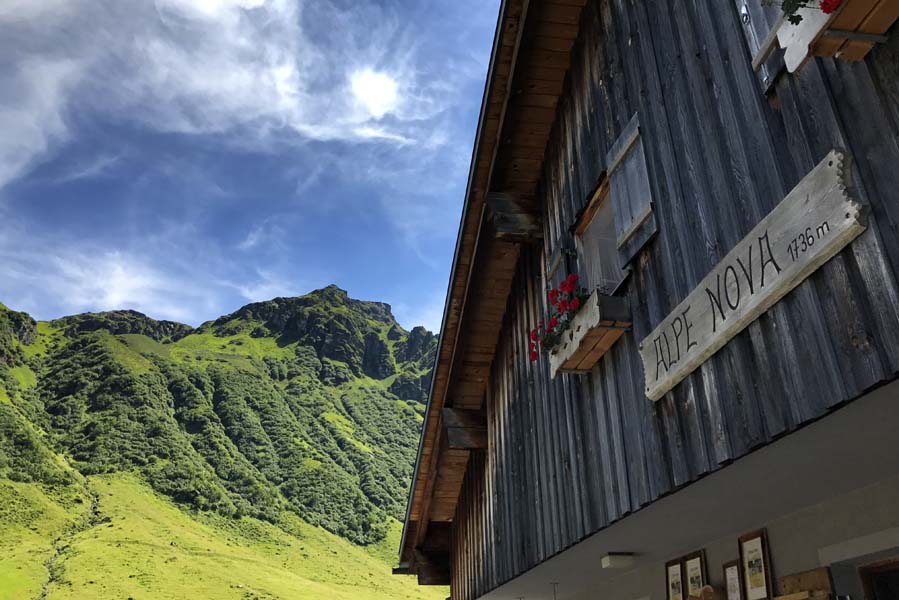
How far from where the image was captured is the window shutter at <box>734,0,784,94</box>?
9.74 ft

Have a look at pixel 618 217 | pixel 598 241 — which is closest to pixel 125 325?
pixel 598 241

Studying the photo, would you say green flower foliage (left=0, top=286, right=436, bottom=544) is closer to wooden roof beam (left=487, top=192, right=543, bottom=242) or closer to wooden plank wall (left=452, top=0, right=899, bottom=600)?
wooden roof beam (left=487, top=192, right=543, bottom=242)

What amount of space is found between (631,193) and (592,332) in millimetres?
889

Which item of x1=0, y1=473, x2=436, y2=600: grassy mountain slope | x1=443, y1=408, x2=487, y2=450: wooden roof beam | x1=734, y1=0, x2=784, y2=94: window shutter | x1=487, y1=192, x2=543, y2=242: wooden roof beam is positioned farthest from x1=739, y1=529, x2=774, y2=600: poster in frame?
x1=0, y1=473, x2=436, y2=600: grassy mountain slope

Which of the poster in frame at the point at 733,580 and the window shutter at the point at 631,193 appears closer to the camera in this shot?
the window shutter at the point at 631,193

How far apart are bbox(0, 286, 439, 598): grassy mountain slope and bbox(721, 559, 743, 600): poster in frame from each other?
51.5 meters

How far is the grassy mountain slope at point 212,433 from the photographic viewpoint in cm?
6375

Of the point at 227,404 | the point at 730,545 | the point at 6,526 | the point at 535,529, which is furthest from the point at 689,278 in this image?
the point at 227,404

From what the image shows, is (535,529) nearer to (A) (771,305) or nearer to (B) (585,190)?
(B) (585,190)

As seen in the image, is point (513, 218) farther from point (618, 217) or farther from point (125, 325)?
point (125, 325)

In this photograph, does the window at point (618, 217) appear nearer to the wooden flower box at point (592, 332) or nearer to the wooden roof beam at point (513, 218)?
the wooden flower box at point (592, 332)

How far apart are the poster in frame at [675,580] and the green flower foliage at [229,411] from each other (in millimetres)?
70681

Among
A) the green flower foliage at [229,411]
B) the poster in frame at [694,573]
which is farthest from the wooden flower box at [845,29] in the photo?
the green flower foliage at [229,411]

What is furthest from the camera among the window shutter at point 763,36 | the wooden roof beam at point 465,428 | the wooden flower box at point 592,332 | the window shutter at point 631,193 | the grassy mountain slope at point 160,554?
the grassy mountain slope at point 160,554
